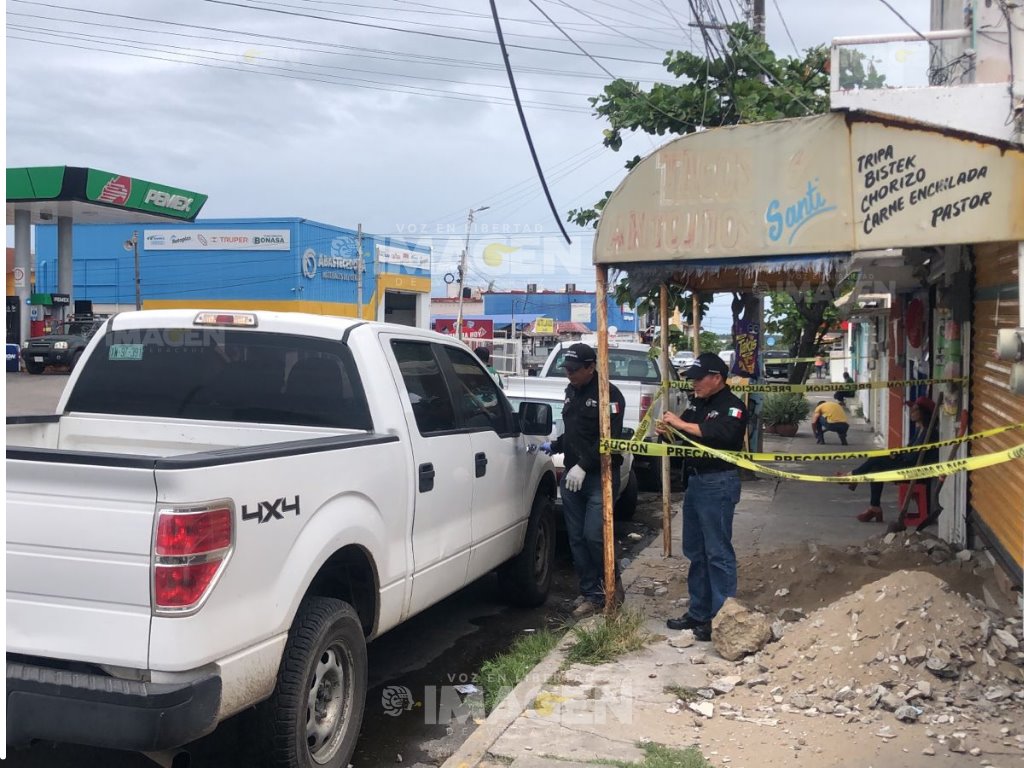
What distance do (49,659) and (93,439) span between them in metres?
2.05

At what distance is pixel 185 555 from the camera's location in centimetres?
Answer: 311

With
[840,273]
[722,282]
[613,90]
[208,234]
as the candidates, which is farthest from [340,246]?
[840,273]

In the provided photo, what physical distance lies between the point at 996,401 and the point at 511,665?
144 inches

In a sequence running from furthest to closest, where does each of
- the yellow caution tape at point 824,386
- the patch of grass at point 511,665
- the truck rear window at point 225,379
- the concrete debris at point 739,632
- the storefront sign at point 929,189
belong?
the yellow caution tape at point 824,386 < the concrete debris at point 739,632 < the patch of grass at point 511,665 < the storefront sign at point 929,189 < the truck rear window at point 225,379

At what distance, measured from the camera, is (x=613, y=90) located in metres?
12.3

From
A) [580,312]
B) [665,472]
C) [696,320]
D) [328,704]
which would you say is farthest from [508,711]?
[580,312]

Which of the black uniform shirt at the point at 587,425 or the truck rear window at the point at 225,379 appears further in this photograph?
the black uniform shirt at the point at 587,425

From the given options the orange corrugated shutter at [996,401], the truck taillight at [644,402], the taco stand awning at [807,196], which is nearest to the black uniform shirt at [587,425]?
the taco stand awning at [807,196]

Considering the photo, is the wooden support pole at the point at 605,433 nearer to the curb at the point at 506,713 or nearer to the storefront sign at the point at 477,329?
the curb at the point at 506,713

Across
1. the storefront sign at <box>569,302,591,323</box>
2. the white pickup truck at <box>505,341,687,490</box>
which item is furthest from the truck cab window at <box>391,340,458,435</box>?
the storefront sign at <box>569,302,591,323</box>

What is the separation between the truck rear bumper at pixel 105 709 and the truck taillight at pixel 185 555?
28 centimetres

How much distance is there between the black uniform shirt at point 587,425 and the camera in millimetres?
6480

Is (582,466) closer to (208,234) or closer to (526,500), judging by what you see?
(526,500)

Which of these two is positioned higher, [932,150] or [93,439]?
[932,150]
